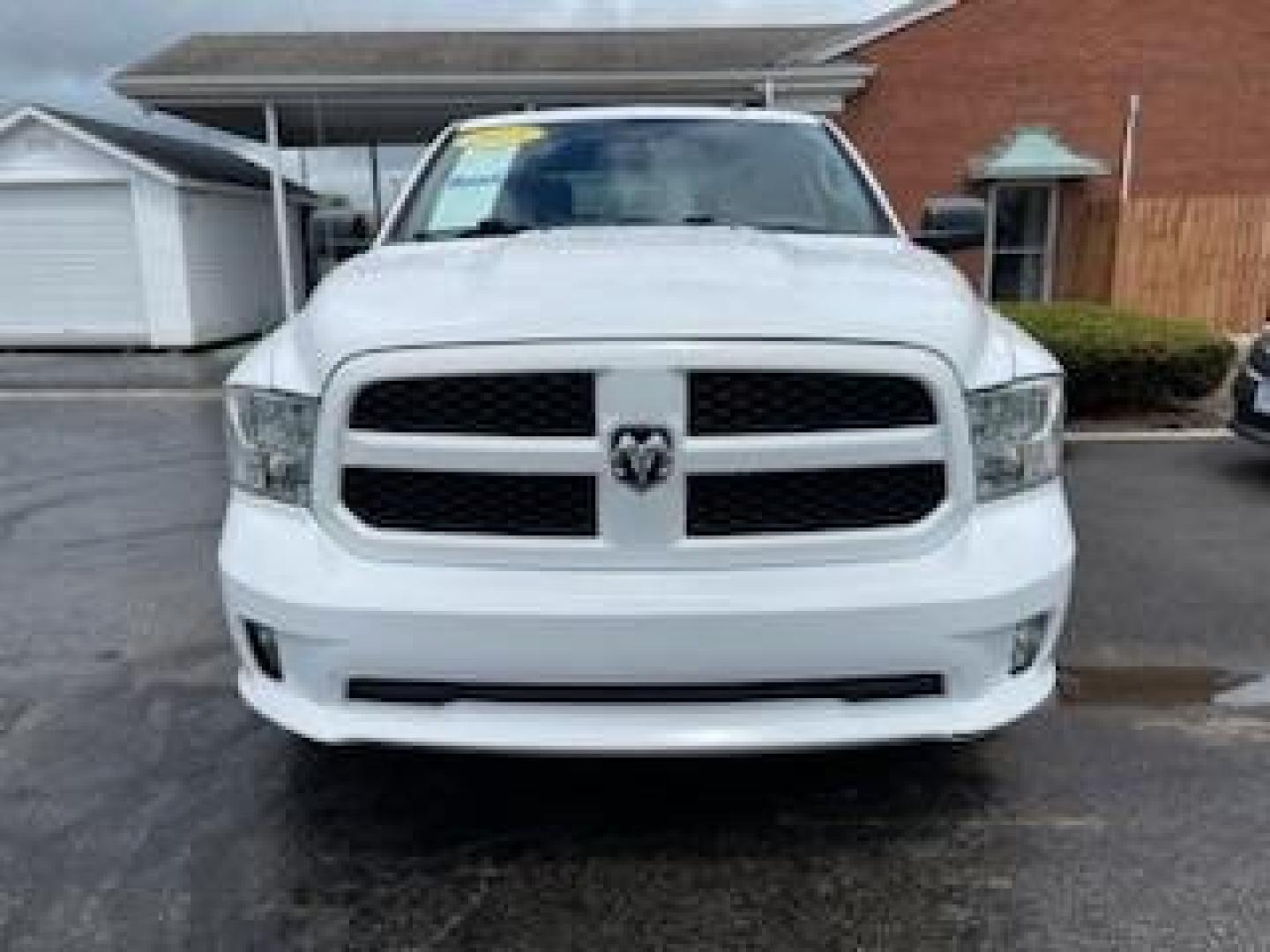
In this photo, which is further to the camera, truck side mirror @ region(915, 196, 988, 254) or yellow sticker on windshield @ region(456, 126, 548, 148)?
truck side mirror @ region(915, 196, 988, 254)

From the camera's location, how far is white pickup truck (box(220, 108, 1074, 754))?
2.64m

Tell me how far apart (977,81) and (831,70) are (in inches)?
85.6

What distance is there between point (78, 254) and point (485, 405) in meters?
16.4

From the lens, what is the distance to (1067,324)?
9836mm

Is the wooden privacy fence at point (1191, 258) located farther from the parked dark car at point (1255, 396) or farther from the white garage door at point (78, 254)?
the white garage door at point (78, 254)

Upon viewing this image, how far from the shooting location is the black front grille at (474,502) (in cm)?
271

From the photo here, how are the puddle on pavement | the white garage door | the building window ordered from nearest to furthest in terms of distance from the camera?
the puddle on pavement
the building window
the white garage door

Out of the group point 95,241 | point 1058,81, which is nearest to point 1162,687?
point 1058,81

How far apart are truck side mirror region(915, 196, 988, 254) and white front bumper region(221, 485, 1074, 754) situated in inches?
90.1

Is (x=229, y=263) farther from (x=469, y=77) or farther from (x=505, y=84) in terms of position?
(x=505, y=84)

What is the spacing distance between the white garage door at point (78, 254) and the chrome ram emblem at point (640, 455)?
52.7 feet

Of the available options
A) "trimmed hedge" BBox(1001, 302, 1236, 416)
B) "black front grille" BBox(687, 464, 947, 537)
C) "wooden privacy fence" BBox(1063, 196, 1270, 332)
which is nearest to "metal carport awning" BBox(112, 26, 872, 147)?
"wooden privacy fence" BBox(1063, 196, 1270, 332)

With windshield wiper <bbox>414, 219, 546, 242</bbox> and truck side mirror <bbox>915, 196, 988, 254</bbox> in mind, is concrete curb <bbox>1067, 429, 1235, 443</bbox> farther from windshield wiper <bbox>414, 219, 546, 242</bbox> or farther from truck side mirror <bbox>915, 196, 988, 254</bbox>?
windshield wiper <bbox>414, 219, 546, 242</bbox>

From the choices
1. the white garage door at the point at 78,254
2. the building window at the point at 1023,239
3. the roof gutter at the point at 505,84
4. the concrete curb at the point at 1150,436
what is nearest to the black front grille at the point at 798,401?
the concrete curb at the point at 1150,436
